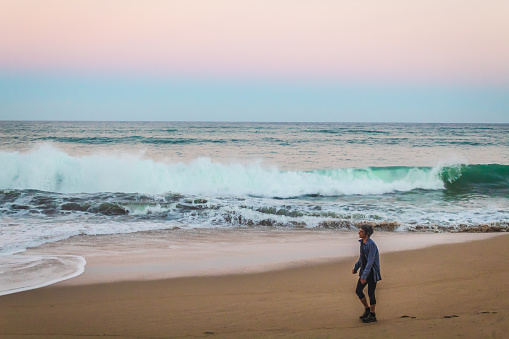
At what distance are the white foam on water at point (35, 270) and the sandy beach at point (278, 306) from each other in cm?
33

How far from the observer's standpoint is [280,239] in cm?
931

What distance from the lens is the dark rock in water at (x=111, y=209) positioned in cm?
1277

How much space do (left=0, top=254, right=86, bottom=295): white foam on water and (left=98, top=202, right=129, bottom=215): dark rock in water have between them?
5280 millimetres

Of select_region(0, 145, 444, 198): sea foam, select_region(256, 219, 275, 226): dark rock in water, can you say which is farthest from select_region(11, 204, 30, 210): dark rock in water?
select_region(256, 219, 275, 226): dark rock in water

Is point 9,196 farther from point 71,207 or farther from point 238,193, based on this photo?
point 238,193

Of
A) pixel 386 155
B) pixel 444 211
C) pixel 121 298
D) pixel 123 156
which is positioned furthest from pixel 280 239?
pixel 386 155

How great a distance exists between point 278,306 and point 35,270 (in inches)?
168

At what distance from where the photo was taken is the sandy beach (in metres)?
4.38

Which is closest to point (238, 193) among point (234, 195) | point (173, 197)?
point (234, 195)

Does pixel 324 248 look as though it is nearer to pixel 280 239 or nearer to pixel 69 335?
pixel 280 239

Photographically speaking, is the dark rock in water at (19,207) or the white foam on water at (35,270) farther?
the dark rock in water at (19,207)

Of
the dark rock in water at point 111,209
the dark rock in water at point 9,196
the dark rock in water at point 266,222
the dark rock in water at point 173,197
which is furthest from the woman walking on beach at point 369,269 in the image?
the dark rock in water at point 9,196

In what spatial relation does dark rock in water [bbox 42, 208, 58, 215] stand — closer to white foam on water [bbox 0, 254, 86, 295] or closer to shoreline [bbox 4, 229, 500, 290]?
shoreline [bbox 4, 229, 500, 290]

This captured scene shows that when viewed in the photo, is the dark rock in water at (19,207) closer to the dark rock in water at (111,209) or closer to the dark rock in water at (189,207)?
the dark rock in water at (111,209)
